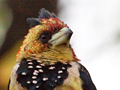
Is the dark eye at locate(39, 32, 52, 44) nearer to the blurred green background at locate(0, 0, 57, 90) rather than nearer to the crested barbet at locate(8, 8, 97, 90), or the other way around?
the crested barbet at locate(8, 8, 97, 90)

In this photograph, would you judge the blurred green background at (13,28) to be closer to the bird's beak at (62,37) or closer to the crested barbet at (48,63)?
the crested barbet at (48,63)

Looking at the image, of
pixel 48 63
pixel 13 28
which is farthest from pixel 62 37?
pixel 13 28

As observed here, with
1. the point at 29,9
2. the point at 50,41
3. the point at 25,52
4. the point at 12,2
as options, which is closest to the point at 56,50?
the point at 50,41

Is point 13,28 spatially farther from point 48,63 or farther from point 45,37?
point 48,63

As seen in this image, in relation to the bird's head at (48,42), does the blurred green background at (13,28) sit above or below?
above

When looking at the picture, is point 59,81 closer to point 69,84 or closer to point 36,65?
point 69,84

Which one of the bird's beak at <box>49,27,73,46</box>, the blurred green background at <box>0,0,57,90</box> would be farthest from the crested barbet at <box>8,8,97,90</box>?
the blurred green background at <box>0,0,57,90</box>

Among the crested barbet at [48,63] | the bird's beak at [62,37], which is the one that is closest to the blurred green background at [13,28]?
the crested barbet at [48,63]
